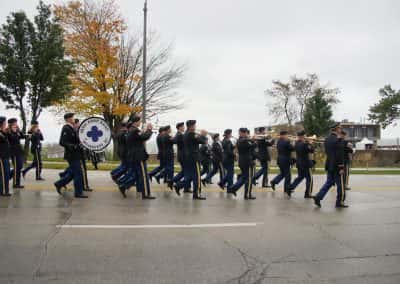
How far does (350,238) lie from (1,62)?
1794 centimetres

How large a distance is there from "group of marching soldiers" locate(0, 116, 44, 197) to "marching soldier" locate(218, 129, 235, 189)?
5853 millimetres

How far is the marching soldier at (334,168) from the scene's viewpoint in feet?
28.9

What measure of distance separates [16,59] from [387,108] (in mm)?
32607

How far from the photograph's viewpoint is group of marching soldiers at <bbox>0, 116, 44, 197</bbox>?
31.3 ft

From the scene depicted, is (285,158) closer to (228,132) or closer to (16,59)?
(228,132)

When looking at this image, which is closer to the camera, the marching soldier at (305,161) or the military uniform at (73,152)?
the military uniform at (73,152)

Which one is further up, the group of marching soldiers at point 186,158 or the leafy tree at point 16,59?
the leafy tree at point 16,59

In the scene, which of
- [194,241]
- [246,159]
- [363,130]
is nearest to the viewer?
[194,241]

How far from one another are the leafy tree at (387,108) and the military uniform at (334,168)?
3200cm

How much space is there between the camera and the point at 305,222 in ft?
23.9

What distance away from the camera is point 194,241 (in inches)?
229

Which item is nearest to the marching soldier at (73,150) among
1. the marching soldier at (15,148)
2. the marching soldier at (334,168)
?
the marching soldier at (15,148)

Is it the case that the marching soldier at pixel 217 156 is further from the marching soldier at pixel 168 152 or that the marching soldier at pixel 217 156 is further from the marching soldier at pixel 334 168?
the marching soldier at pixel 334 168

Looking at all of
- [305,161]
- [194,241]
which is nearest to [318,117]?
[305,161]
